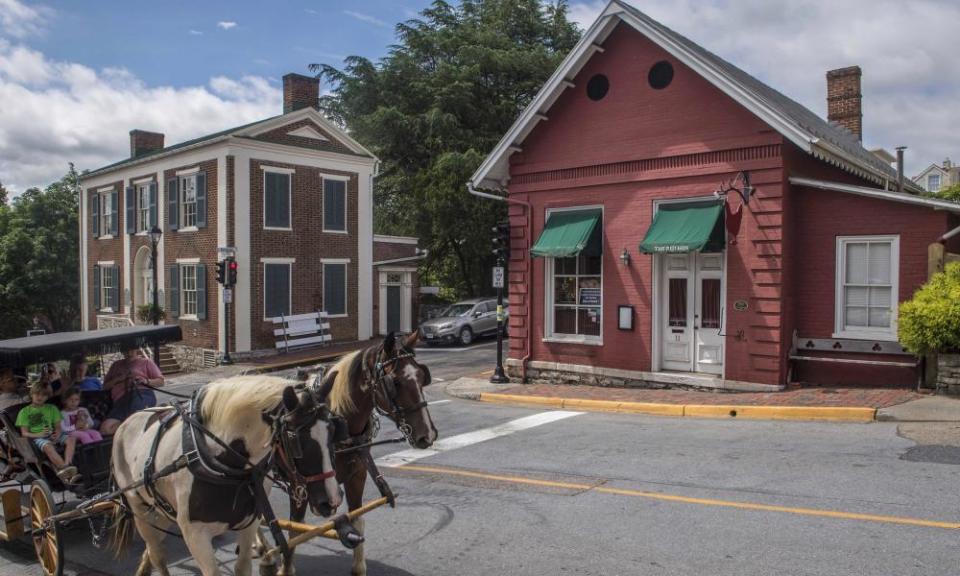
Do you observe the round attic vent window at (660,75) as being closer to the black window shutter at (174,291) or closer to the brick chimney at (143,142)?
the black window shutter at (174,291)

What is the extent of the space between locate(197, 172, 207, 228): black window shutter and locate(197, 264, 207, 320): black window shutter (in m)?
1.49

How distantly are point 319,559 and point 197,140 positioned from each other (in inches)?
948

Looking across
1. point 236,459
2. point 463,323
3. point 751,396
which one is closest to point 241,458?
point 236,459

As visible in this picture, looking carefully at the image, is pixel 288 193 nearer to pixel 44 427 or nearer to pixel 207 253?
pixel 207 253

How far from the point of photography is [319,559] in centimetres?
626

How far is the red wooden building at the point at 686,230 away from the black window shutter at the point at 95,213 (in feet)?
70.9

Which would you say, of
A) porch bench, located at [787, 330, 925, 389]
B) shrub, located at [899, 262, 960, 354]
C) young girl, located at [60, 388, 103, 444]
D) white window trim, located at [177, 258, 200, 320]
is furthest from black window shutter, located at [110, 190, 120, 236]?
shrub, located at [899, 262, 960, 354]

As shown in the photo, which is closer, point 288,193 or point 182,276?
point 288,193

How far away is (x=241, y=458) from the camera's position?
448cm

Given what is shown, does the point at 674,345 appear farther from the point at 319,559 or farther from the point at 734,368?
the point at 319,559

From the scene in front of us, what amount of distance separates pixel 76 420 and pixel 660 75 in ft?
40.9

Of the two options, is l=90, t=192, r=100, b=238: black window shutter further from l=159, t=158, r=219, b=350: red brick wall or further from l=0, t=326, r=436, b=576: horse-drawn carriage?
l=0, t=326, r=436, b=576: horse-drawn carriage

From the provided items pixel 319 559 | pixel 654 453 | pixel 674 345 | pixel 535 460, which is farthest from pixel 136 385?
pixel 674 345

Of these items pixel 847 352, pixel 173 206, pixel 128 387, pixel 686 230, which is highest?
pixel 173 206
